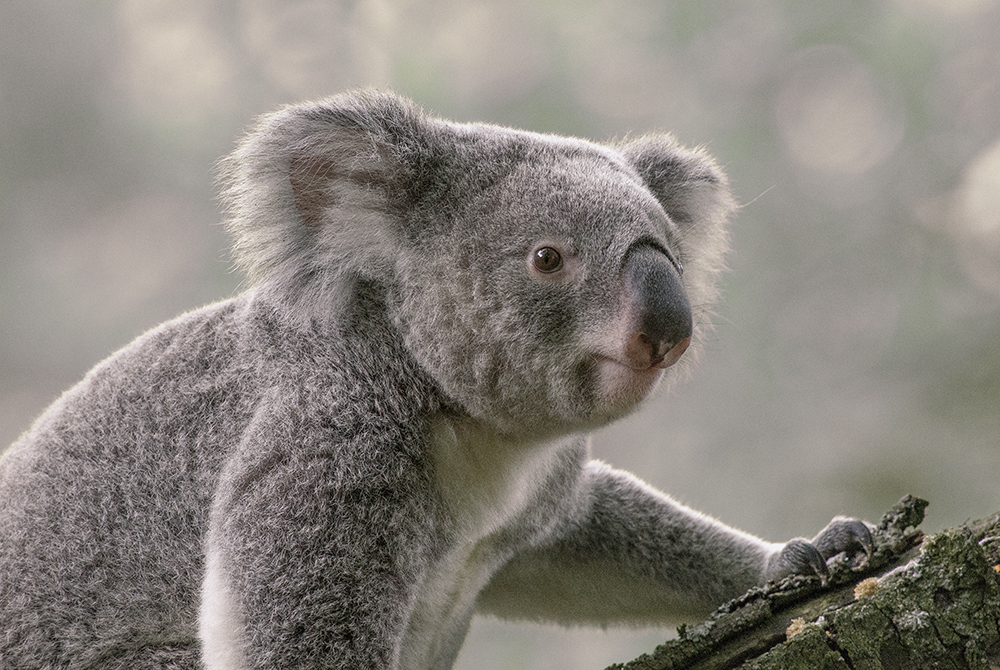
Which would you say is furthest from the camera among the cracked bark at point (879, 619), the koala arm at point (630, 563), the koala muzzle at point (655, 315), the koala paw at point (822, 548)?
the koala arm at point (630, 563)

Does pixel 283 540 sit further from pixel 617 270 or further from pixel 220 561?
pixel 617 270

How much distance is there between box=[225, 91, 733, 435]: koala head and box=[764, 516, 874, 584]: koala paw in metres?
0.60

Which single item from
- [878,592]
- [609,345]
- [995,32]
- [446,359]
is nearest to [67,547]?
[446,359]

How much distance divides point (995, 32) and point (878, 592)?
437 cm

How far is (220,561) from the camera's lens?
6.40 feet

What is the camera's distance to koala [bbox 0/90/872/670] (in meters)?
1.96

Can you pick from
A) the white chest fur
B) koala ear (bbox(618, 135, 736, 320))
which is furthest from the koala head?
koala ear (bbox(618, 135, 736, 320))

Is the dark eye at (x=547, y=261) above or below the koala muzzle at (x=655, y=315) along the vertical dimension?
above

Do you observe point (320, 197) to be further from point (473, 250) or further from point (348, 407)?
point (348, 407)

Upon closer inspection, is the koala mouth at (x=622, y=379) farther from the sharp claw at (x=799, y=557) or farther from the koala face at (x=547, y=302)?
the sharp claw at (x=799, y=557)

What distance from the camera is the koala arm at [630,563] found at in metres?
2.72

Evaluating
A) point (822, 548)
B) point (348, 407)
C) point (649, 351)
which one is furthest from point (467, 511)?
point (822, 548)

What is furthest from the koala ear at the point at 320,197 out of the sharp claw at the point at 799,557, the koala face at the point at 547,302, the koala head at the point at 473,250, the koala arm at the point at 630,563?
the sharp claw at the point at 799,557

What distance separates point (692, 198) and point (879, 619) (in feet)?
5.14
